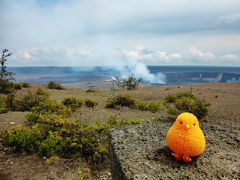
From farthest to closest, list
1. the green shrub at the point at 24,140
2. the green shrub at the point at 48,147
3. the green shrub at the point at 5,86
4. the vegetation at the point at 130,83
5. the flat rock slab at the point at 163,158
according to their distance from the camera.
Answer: the vegetation at the point at 130,83, the green shrub at the point at 5,86, the green shrub at the point at 24,140, the green shrub at the point at 48,147, the flat rock slab at the point at 163,158

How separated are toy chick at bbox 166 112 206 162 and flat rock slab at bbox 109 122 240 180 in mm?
118

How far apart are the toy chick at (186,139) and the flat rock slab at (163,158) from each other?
0.12m

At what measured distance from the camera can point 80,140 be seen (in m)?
4.61

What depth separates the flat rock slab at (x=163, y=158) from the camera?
196cm

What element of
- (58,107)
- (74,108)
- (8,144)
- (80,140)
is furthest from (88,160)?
(74,108)

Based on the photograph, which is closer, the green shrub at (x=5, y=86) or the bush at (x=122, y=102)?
the bush at (x=122, y=102)

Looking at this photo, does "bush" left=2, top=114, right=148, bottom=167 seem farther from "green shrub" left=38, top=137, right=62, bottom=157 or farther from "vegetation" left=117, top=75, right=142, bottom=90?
"vegetation" left=117, top=75, right=142, bottom=90

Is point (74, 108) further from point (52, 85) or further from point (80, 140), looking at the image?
point (52, 85)

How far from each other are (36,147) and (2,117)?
3.22 m

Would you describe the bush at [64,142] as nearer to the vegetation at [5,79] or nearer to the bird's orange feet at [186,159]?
the bird's orange feet at [186,159]

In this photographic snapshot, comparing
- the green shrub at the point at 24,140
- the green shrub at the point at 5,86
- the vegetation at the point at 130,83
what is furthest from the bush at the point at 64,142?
the vegetation at the point at 130,83

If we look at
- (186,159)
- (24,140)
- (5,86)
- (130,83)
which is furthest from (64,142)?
(130,83)

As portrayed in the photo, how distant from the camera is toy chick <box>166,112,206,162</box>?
6.64 feet

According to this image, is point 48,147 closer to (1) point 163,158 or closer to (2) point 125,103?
(1) point 163,158
